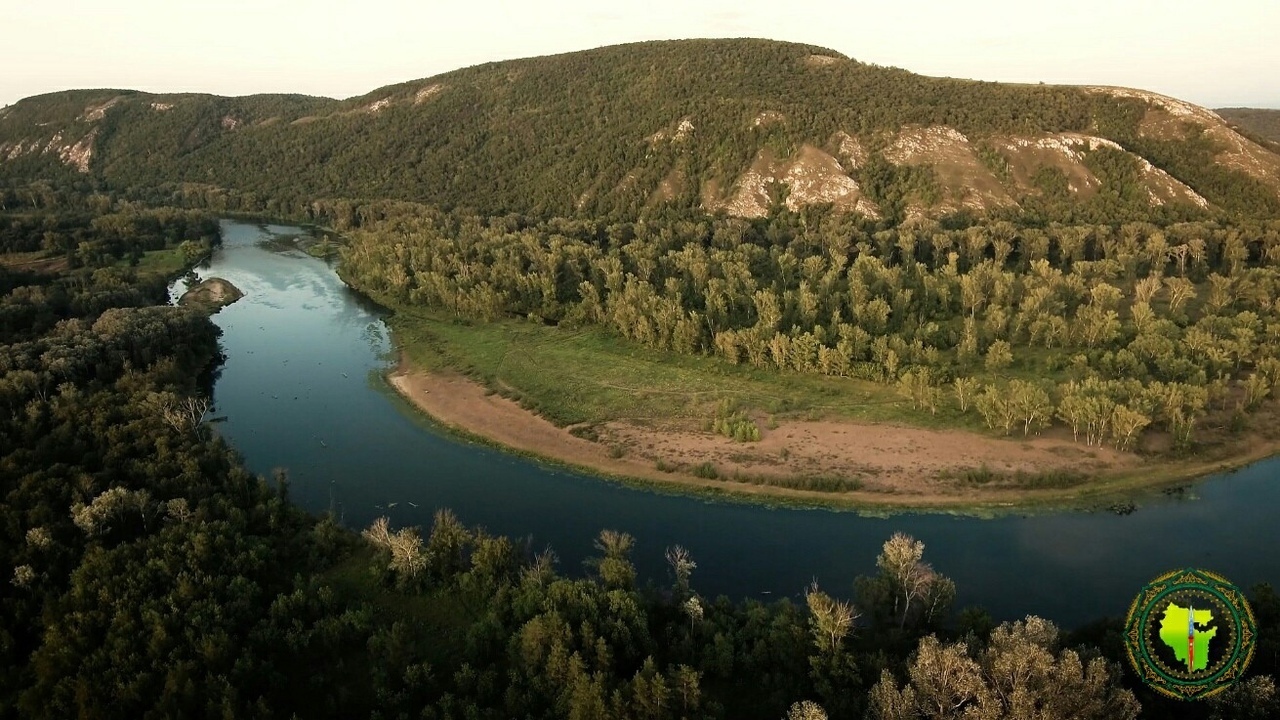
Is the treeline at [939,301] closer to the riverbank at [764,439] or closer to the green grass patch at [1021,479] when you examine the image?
the riverbank at [764,439]

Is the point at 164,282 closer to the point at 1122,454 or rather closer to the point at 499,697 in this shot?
the point at 499,697

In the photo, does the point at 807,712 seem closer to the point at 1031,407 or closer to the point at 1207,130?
the point at 1031,407

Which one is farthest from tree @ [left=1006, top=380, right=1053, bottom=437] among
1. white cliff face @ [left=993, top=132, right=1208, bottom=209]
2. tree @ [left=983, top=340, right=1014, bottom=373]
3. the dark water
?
white cliff face @ [left=993, top=132, right=1208, bottom=209]

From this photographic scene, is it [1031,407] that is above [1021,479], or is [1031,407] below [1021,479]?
above

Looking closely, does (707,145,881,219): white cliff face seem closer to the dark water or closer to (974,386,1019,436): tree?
(974,386,1019,436): tree

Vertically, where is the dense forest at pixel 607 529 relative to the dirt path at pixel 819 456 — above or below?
above

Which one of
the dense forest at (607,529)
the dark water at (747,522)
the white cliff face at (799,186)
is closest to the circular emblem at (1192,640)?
the dense forest at (607,529)

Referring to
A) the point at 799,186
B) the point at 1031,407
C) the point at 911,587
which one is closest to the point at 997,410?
the point at 1031,407
